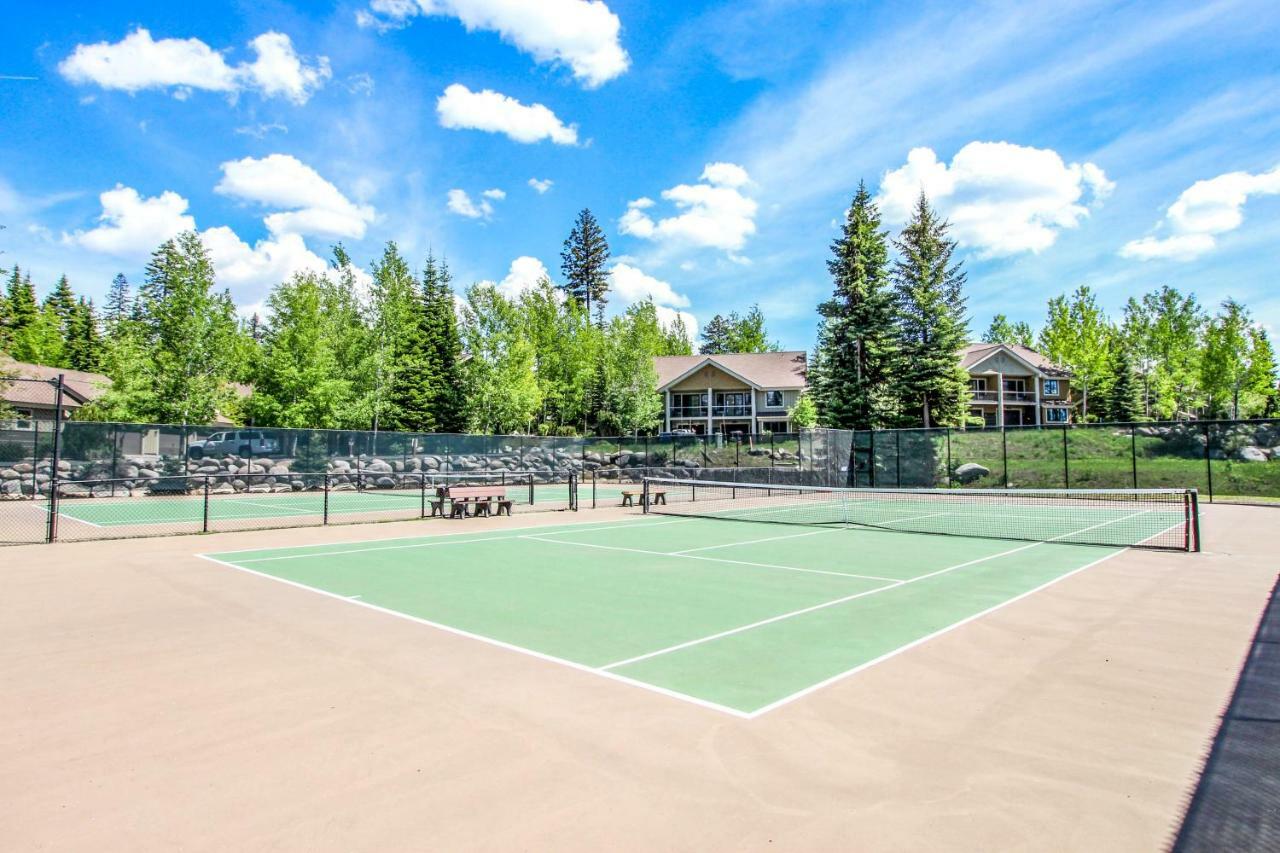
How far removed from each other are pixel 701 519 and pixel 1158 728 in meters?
14.4

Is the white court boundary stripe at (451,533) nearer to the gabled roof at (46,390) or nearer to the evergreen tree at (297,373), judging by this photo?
the evergreen tree at (297,373)

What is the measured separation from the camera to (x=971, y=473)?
98.1ft

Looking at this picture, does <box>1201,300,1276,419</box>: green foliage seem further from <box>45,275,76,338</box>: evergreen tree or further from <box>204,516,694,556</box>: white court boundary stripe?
<box>45,275,76,338</box>: evergreen tree

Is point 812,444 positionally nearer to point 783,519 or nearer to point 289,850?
point 783,519

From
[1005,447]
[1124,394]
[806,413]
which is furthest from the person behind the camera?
[1124,394]

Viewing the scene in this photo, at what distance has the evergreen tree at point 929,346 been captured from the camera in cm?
3584

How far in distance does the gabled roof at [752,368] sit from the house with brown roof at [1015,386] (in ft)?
44.0

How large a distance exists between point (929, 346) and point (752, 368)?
855 inches

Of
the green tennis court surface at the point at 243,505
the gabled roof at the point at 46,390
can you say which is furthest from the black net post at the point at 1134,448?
the gabled roof at the point at 46,390

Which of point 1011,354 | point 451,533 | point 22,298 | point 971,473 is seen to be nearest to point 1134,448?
point 971,473

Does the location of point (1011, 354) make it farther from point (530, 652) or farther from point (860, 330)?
point (530, 652)

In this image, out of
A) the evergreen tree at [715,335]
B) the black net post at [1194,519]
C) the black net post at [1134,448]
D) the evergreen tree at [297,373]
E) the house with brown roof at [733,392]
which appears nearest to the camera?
the black net post at [1194,519]

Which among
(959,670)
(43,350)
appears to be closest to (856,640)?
(959,670)

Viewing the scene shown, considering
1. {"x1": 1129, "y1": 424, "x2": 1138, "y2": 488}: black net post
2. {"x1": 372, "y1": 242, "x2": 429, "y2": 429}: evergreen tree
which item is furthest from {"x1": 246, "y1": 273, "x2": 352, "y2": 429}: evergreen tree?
{"x1": 1129, "y1": 424, "x2": 1138, "y2": 488}: black net post
